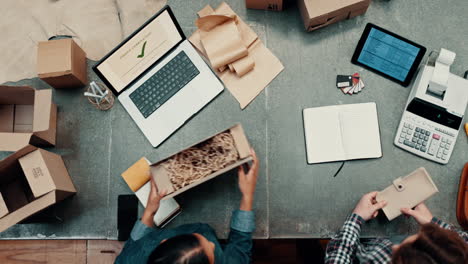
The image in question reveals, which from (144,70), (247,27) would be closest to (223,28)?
(247,27)

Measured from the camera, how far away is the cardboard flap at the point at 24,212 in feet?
3.38

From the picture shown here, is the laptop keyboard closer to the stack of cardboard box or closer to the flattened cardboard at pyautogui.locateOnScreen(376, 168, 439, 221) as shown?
the stack of cardboard box

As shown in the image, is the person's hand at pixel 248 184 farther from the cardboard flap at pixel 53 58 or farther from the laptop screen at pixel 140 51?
the cardboard flap at pixel 53 58

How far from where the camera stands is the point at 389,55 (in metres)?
1.24

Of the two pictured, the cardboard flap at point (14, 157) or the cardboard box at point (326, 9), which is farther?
the cardboard box at point (326, 9)

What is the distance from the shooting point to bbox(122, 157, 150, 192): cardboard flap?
1196mm

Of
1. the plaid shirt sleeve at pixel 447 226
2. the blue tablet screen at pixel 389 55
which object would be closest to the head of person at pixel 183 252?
the plaid shirt sleeve at pixel 447 226

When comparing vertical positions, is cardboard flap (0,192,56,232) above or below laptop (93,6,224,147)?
below

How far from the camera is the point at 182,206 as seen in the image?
121cm

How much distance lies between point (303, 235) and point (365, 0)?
823mm

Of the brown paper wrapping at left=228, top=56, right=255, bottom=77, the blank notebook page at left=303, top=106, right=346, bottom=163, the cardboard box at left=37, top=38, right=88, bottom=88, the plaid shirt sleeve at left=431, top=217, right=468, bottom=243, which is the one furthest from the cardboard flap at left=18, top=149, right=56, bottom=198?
the plaid shirt sleeve at left=431, top=217, right=468, bottom=243

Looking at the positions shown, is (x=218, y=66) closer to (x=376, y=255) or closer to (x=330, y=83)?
(x=330, y=83)

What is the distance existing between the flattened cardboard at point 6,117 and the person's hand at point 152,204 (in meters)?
0.59

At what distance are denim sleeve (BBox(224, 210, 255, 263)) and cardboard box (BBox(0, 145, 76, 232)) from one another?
1.85ft
